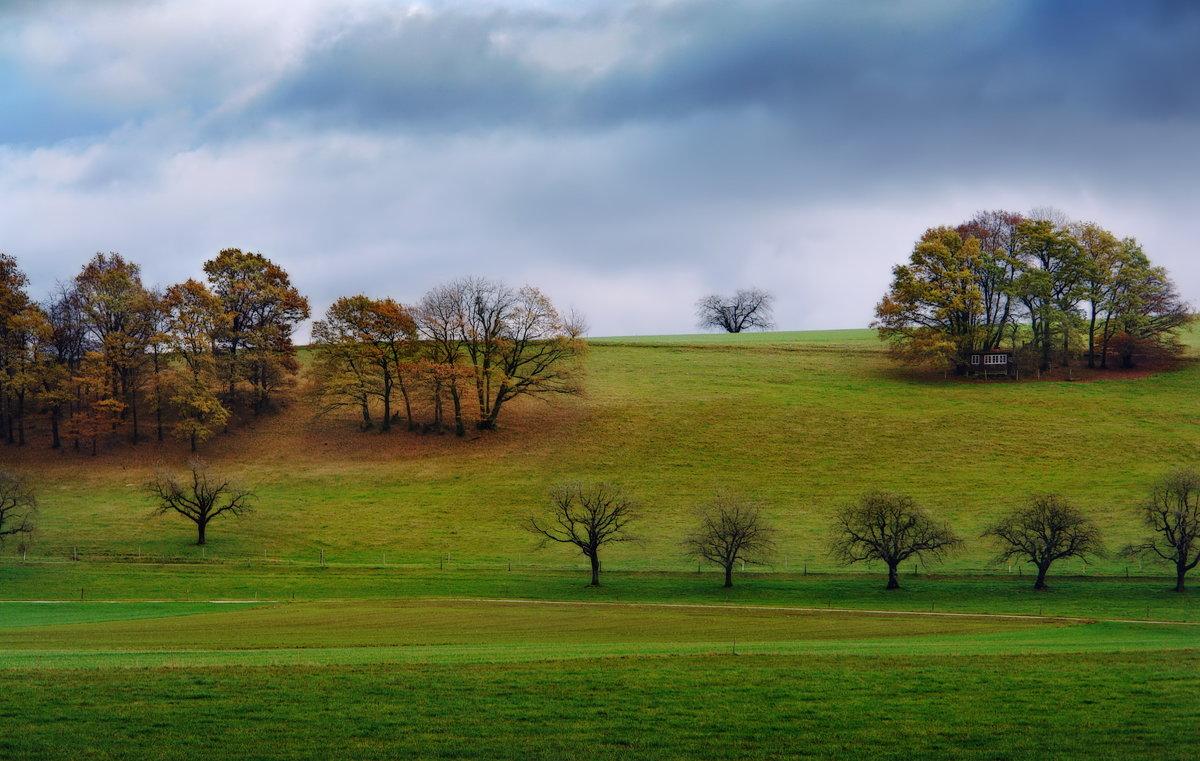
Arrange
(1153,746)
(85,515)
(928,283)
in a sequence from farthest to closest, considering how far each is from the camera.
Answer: (928,283) → (85,515) → (1153,746)

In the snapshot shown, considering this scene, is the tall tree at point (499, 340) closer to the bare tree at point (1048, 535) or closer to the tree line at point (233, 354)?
the tree line at point (233, 354)

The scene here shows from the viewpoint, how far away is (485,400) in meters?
94.9

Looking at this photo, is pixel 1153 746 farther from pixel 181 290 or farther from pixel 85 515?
pixel 181 290

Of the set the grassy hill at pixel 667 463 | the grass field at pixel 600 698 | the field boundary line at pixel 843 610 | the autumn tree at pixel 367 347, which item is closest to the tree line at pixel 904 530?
the grassy hill at pixel 667 463

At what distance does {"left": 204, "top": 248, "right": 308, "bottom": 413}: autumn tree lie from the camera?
9431 cm

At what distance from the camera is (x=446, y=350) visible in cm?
9431

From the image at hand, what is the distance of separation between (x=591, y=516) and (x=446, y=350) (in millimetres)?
38710

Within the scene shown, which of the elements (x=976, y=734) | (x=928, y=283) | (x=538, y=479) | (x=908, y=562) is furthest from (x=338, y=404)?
(x=976, y=734)

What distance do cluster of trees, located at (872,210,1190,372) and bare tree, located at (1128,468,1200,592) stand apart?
45346 mm

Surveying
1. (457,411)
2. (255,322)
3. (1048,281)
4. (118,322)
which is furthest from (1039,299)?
(118,322)

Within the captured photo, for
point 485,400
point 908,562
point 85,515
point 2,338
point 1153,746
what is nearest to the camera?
point 1153,746

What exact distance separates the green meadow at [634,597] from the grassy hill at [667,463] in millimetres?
370

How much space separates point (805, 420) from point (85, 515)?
6201cm

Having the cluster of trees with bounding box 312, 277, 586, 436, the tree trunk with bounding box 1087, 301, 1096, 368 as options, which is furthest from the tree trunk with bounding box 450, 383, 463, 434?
the tree trunk with bounding box 1087, 301, 1096, 368
